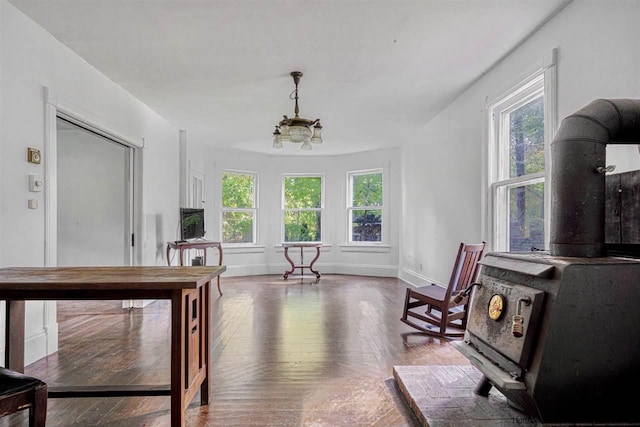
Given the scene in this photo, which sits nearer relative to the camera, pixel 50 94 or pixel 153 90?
pixel 50 94

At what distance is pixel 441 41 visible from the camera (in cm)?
299

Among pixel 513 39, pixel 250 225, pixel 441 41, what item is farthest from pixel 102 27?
pixel 250 225

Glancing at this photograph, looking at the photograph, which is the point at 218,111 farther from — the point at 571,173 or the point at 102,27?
the point at 571,173

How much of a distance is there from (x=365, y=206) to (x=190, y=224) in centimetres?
361

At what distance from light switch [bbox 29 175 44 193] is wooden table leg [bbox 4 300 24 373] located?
1011 millimetres

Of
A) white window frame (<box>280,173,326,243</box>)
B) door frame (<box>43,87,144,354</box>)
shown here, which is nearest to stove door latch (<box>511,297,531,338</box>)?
door frame (<box>43,87,144,354</box>)

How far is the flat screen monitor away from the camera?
536 centimetres

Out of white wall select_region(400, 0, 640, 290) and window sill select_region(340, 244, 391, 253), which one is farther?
window sill select_region(340, 244, 391, 253)

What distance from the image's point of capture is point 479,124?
389 centimetres

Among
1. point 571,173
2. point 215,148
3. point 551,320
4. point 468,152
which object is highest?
point 215,148

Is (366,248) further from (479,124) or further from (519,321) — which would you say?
(519,321)

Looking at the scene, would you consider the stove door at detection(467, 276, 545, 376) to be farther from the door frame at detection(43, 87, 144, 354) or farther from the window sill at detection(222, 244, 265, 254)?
the window sill at detection(222, 244, 265, 254)

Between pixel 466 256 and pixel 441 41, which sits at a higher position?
pixel 441 41

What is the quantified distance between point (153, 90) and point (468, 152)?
3.50 m
